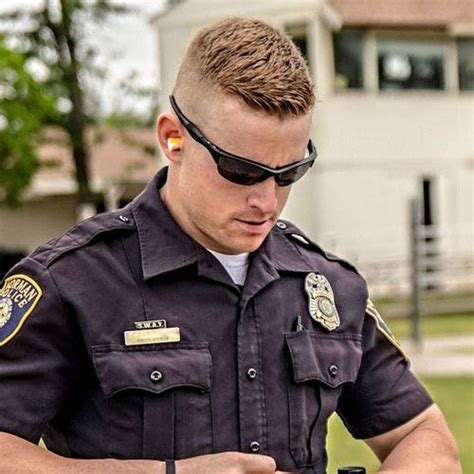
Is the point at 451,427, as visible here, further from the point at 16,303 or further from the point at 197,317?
the point at 16,303

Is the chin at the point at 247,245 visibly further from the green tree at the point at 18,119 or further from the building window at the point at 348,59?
the green tree at the point at 18,119

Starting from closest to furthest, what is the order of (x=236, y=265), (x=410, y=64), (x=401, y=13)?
1. (x=236, y=265)
2. (x=401, y=13)
3. (x=410, y=64)

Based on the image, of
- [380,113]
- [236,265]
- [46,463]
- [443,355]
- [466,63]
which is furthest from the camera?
[466,63]

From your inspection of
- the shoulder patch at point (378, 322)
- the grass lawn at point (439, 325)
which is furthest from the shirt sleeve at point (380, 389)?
the grass lawn at point (439, 325)

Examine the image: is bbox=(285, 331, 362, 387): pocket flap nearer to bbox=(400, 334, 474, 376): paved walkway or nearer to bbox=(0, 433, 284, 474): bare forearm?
bbox=(0, 433, 284, 474): bare forearm

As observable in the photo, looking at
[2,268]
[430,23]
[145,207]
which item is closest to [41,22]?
[2,268]

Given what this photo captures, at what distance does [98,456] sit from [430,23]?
2326cm

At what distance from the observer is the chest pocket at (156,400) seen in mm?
2002

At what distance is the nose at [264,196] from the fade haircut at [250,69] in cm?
12

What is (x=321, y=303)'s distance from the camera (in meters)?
2.19

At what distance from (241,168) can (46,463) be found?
543 mm

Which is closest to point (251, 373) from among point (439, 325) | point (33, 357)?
point (33, 357)

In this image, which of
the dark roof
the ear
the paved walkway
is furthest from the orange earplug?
the dark roof

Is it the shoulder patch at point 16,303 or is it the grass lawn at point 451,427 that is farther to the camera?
the grass lawn at point 451,427
